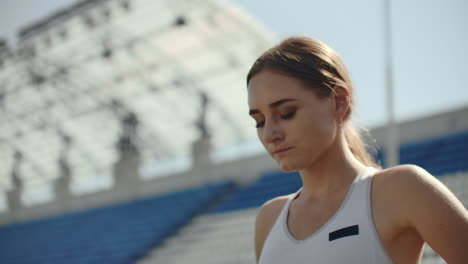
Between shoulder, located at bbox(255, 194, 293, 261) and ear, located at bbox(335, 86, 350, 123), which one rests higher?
ear, located at bbox(335, 86, 350, 123)

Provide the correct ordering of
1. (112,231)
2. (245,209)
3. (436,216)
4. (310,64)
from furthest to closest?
(112,231) < (245,209) < (310,64) < (436,216)

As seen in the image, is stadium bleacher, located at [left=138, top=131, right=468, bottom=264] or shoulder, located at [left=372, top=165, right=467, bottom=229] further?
stadium bleacher, located at [left=138, top=131, right=468, bottom=264]

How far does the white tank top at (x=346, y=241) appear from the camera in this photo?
3.82ft

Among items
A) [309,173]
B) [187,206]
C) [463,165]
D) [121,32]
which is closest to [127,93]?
[121,32]

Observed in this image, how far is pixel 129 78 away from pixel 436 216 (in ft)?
50.1

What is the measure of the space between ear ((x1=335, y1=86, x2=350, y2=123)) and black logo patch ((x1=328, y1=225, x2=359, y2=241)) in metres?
0.30

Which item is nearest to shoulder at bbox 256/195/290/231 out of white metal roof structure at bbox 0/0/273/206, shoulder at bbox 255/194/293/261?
shoulder at bbox 255/194/293/261

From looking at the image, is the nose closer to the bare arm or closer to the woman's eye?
the woman's eye

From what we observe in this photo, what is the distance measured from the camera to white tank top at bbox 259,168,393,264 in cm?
117

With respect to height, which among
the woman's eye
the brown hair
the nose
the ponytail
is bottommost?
the ponytail

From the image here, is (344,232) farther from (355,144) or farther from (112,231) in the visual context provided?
(112,231)

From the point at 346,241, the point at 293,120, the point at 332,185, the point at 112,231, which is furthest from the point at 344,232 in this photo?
the point at 112,231

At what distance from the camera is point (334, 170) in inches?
54.1

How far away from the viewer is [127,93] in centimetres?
1642
